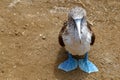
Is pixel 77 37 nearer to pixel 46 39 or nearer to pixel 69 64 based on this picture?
pixel 69 64

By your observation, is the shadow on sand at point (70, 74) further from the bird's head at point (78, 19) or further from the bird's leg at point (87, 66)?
the bird's head at point (78, 19)

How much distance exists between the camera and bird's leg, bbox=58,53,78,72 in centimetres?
499

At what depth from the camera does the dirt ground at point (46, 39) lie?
497 centimetres

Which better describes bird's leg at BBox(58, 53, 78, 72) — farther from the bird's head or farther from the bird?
the bird's head

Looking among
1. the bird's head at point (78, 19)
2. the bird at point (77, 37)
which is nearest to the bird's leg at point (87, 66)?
the bird at point (77, 37)

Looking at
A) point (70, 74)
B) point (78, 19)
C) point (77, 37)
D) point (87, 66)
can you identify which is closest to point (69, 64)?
point (70, 74)

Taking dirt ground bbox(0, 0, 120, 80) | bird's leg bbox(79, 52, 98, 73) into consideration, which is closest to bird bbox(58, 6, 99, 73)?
bird's leg bbox(79, 52, 98, 73)

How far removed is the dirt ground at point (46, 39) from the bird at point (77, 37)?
101 millimetres

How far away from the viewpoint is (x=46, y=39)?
5438mm

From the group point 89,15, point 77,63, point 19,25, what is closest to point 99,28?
point 89,15

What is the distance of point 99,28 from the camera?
18.3 ft

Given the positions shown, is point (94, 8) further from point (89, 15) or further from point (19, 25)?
point (19, 25)

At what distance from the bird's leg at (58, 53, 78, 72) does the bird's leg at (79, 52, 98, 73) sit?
9 centimetres

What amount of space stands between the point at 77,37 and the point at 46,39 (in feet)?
3.22
